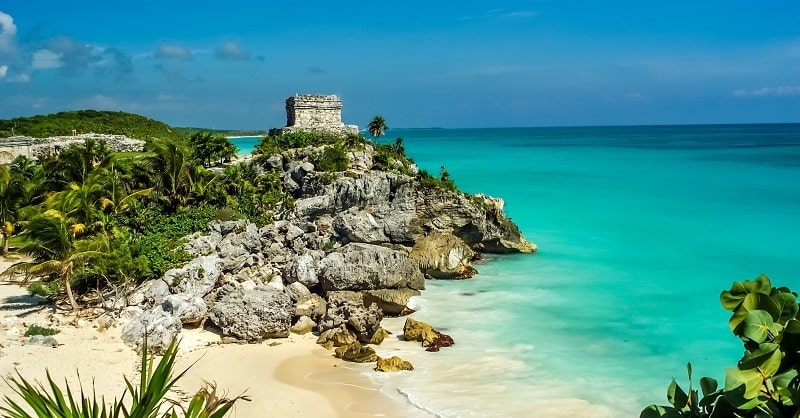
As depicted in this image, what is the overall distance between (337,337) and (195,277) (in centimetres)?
407

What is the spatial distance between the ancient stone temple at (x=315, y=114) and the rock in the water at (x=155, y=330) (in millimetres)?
15106

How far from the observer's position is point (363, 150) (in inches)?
985

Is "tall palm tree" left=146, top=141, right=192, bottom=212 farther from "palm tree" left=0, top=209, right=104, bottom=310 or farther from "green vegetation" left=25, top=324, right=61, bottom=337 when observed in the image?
"green vegetation" left=25, top=324, right=61, bottom=337

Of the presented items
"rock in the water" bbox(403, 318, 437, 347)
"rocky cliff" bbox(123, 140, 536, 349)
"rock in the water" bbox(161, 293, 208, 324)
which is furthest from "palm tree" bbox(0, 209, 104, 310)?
"rock in the water" bbox(403, 318, 437, 347)

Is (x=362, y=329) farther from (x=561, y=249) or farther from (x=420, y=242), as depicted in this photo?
(x=561, y=249)

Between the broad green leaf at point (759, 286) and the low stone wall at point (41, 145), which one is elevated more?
the low stone wall at point (41, 145)

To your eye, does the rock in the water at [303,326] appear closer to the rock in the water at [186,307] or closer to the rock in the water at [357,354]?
the rock in the water at [357,354]

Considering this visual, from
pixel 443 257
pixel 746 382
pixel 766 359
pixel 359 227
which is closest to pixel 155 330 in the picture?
pixel 359 227

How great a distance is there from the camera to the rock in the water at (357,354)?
12414 millimetres

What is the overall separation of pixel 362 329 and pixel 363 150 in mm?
12522

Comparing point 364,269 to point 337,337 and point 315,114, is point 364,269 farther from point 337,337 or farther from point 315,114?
point 315,114

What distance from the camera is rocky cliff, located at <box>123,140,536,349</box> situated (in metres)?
13.7

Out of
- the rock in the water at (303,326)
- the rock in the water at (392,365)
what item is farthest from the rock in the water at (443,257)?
the rock in the water at (392,365)

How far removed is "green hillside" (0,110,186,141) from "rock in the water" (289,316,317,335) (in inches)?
1007
